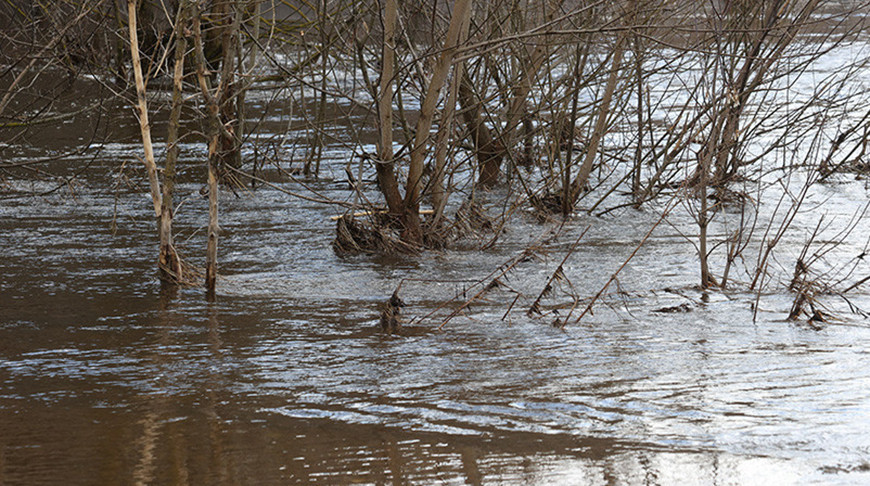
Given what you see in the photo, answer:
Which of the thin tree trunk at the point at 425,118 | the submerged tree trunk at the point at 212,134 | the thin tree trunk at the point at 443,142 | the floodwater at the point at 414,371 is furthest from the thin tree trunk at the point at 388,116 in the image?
the submerged tree trunk at the point at 212,134

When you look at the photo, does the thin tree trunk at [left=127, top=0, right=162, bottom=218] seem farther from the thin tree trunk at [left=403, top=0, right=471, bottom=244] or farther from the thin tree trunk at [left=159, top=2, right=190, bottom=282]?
the thin tree trunk at [left=403, top=0, right=471, bottom=244]

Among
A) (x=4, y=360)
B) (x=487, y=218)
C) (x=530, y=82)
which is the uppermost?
(x=530, y=82)

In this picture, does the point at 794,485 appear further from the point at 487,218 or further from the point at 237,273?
the point at 487,218

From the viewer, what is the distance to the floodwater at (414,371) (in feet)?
13.1

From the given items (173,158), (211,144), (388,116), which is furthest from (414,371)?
(388,116)

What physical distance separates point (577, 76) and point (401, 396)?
5.18 metres

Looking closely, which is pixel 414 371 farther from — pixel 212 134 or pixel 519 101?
pixel 519 101

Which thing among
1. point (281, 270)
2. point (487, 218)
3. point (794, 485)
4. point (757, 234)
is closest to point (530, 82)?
point (487, 218)

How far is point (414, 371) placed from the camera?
5.29 meters

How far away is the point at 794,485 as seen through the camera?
12.1 feet

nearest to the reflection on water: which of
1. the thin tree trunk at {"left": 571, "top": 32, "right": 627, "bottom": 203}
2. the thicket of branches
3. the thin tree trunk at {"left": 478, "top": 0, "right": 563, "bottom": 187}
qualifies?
the thicket of branches

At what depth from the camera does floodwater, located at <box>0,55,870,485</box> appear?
399 cm

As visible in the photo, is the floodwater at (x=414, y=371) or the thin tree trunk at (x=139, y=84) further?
the thin tree trunk at (x=139, y=84)

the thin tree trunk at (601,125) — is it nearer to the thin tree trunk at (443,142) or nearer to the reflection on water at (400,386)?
the thin tree trunk at (443,142)
